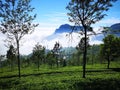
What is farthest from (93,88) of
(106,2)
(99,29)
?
(106,2)

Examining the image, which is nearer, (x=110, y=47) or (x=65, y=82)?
(x=65, y=82)

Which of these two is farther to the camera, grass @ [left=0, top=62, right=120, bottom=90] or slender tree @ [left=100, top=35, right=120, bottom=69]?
slender tree @ [left=100, top=35, right=120, bottom=69]

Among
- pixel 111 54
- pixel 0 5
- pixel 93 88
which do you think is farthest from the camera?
pixel 111 54

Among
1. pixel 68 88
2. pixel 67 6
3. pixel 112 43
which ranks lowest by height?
pixel 68 88

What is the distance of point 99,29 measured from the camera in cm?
3403

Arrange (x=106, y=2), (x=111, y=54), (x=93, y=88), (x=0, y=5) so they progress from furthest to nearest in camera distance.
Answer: (x=111, y=54)
(x=0, y=5)
(x=106, y=2)
(x=93, y=88)

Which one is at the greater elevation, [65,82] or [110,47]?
[110,47]

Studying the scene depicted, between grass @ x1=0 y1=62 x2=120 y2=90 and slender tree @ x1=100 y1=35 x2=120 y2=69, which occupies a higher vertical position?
slender tree @ x1=100 y1=35 x2=120 y2=69

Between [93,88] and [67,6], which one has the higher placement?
[67,6]

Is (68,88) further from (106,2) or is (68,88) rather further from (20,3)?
(20,3)

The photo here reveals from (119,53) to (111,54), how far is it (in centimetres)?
398

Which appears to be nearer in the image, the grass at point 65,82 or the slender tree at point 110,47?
the grass at point 65,82

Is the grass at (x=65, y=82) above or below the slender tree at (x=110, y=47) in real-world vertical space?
below

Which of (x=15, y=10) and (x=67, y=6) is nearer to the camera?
(x=67, y=6)
